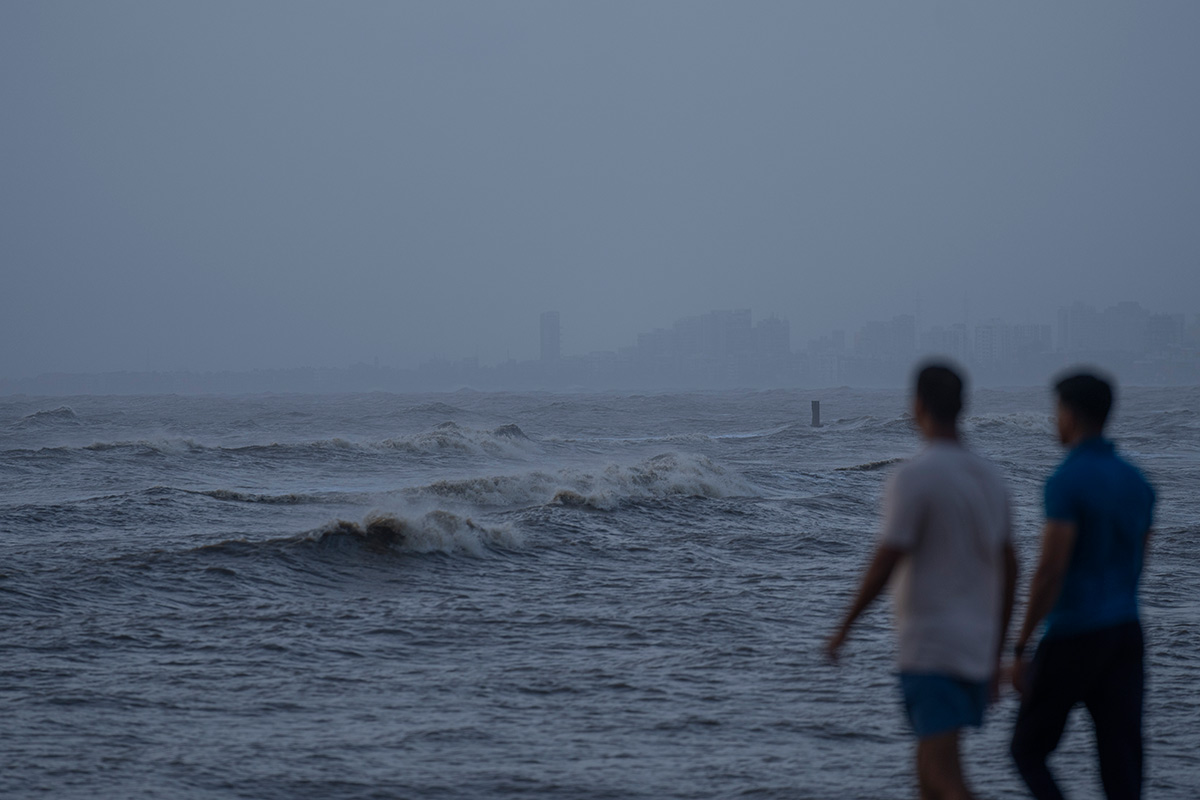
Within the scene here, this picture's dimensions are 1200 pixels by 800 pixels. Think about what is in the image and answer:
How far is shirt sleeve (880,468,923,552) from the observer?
10.4 feet

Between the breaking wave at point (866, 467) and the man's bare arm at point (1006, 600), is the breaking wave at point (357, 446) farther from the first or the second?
the man's bare arm at point (1006, 600)

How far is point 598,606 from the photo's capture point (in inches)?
384

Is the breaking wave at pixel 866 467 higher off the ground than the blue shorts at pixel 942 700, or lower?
lower

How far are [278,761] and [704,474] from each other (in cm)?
1527

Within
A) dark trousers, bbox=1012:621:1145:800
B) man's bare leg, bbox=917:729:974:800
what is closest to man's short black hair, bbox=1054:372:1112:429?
dark trousers, bbox=1012:621:1145:800

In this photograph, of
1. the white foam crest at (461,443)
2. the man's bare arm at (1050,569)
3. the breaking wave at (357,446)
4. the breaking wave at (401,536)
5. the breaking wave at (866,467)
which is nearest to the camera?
the man's bare arm at (1050,569)

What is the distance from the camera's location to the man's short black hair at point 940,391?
3336mm

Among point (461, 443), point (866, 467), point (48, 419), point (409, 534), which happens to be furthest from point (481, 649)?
point (48, 419)

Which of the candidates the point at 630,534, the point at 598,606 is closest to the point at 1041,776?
the point at 598,606

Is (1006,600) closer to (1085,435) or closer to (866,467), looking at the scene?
(1085,435)

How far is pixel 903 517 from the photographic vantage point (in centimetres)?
316

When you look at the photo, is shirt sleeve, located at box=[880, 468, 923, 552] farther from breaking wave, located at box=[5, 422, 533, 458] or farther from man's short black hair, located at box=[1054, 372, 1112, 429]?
breaking wave, located at box=[5, 422, 533, 458]

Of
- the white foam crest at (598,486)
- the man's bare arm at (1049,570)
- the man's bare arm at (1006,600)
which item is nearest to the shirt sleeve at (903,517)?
the man's bare arm at (1006,600)

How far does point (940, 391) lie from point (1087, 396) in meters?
0.69
